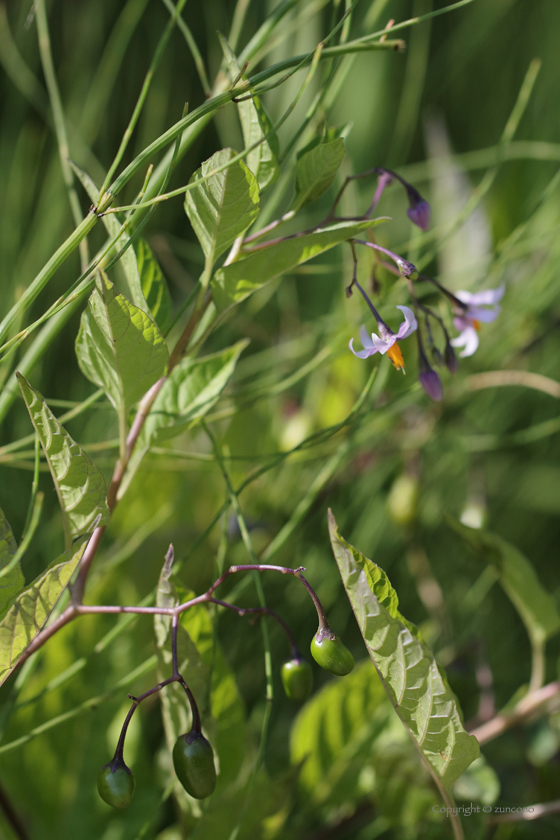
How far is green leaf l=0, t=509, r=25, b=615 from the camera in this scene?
0.31m

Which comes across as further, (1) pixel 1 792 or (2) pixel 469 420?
(2) pixel 469 420

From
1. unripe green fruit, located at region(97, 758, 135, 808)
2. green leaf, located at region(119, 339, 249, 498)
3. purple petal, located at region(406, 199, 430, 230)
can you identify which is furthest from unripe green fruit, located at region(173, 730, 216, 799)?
purple petal, located at region(406, 199, 430, 230)

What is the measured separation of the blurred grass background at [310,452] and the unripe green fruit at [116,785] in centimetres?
6

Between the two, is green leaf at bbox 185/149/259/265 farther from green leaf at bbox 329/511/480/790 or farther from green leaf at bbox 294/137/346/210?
green leaf at bbox 329/511/480/790

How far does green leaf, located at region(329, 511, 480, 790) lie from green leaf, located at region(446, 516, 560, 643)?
0.15 m

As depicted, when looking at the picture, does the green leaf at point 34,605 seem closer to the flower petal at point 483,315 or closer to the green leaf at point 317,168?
the green leaf at point 317,168

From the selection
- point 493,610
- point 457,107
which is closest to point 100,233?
point 493,610

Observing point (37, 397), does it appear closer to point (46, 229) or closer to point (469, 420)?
point (46, 229)

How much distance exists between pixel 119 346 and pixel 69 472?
67mm

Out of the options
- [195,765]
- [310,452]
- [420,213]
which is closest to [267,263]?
[420,213]

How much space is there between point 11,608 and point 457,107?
5.27ft

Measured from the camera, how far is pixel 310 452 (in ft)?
2.42

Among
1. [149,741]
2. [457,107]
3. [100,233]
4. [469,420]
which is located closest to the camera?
[149,741]

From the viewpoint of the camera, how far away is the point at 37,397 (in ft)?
0.97
